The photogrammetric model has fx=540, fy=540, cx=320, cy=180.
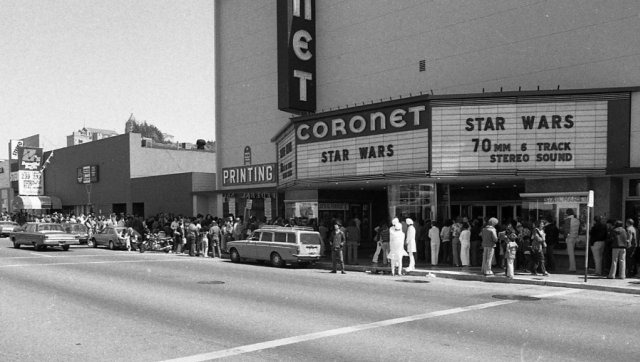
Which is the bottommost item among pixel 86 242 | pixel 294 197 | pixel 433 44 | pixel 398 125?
pixel 86 242

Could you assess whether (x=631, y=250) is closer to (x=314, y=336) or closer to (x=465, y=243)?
(x=465, y=243)

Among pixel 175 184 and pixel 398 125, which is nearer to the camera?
pixel 398 125

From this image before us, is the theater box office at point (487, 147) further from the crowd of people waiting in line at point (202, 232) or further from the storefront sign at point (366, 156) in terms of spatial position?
the crowd of people waiting in line at point (202, 232)

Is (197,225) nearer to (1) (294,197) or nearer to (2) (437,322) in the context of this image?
(1) (294,197)

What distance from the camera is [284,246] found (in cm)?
1931

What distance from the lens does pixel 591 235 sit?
641 inches

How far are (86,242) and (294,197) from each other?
12.7 metres

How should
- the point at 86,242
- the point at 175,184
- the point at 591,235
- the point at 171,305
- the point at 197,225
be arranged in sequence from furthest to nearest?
the point at 175,184 < the point at 86,242 < the point at 197,225 < the point at 591,235 < the point at 171,305

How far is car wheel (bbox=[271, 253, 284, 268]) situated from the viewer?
64.1 ft

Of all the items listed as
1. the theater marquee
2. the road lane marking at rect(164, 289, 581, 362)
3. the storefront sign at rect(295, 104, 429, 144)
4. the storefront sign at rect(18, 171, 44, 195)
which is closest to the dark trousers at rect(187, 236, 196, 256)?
the theater marquee

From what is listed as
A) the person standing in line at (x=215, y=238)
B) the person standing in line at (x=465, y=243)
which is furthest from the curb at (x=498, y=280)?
the person standing in line at (x=215, y=238)

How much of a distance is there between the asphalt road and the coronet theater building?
208 inches

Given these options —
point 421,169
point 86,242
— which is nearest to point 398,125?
point 421,169

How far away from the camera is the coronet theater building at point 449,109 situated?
1769 centimetres
